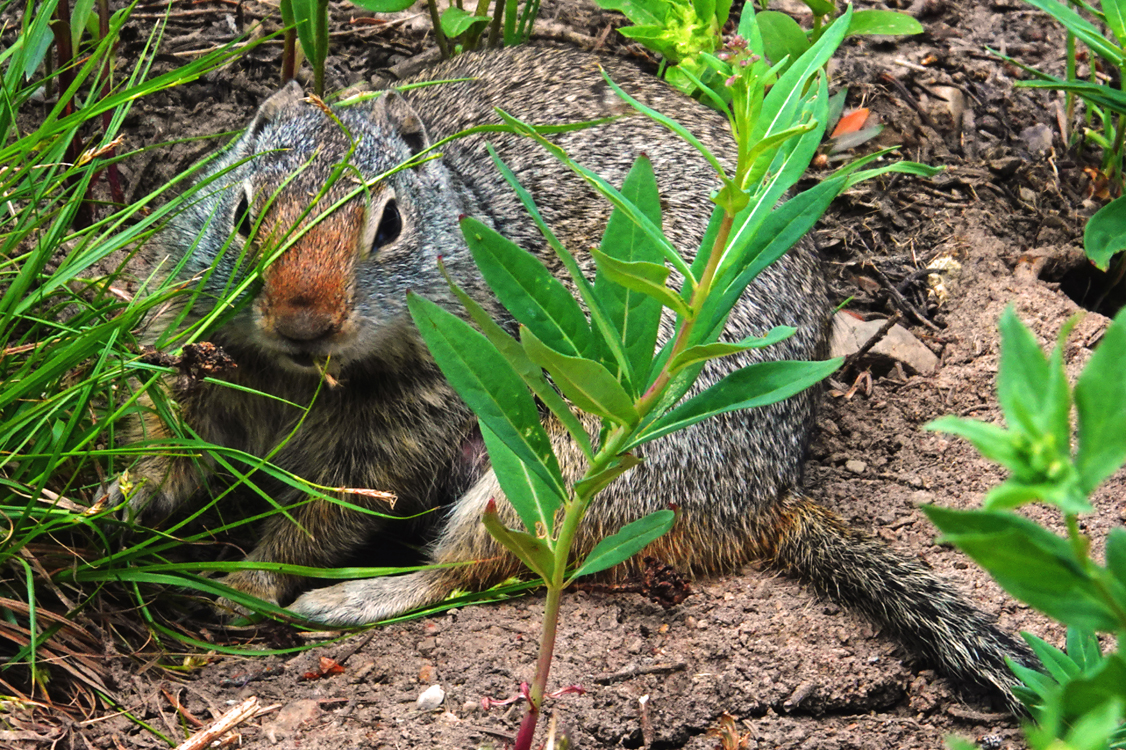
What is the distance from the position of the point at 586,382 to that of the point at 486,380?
13.7 inches

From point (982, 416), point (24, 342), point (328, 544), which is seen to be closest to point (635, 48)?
point (982, 416)

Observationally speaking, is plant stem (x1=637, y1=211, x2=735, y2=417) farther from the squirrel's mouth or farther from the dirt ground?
the squirrel's mouth

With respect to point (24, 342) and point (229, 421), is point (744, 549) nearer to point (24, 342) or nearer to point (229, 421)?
point (229, 421)

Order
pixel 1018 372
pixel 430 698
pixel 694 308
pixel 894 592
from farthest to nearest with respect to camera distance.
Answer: pixel 894 592 < pixel 430 698 < pixel 694 308 < pixel 1018 372

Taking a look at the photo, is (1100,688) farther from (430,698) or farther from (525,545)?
(430,698)

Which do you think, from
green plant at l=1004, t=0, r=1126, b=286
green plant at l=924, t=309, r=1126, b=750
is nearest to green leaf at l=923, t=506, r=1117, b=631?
green plant at l=924, t=309, r=1126, b=750

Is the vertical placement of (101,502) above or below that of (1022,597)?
below

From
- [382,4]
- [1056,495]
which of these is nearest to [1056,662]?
[1056,495]

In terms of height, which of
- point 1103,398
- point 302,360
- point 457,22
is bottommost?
point 302,360

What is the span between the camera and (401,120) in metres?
3.77

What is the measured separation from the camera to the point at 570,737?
2.78m

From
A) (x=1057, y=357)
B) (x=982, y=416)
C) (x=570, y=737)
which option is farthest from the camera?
(x=982, y=416)

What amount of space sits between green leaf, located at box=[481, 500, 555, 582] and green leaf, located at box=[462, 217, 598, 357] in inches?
14.8

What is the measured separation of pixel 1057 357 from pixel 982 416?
3312 millimetres
